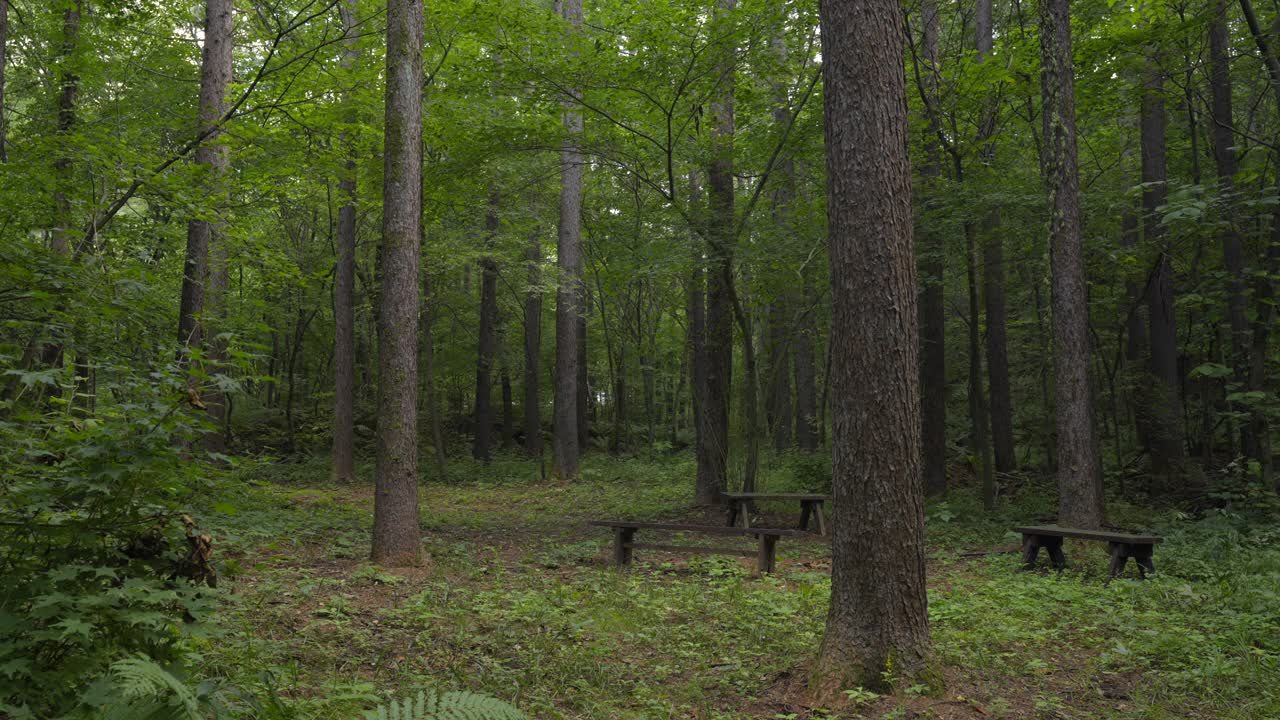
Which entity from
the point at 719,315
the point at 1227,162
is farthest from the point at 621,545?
the point at 1227,162

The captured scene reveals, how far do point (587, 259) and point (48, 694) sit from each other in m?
22.7

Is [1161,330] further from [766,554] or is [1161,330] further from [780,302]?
[766,554]

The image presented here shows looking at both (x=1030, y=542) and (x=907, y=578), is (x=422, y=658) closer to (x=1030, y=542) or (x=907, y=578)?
(x=907, y=578)

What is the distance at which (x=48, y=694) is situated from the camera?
2672 millimetres

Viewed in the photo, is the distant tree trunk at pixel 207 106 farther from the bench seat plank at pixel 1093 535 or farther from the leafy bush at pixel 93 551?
→ the bench seat plank at pixel 1093 535

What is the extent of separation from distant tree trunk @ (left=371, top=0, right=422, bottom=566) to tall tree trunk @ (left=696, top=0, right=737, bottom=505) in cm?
458

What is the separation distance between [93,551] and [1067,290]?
9410mm

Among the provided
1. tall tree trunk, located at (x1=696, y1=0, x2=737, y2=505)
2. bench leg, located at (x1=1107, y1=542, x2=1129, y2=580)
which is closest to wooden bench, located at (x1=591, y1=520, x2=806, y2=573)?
bench leg, located at (x1=1107, y1=542, x2=1129, y2=580)

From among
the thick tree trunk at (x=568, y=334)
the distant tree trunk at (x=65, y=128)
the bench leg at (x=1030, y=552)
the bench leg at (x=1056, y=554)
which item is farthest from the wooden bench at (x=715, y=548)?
the thick tree trunk at (x=568, y=334)

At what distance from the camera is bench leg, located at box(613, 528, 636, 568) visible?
8.14m

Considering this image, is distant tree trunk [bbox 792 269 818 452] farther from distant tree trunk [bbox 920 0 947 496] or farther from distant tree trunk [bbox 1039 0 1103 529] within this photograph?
distant tree trunk [bbox 1039 0 1103 529]

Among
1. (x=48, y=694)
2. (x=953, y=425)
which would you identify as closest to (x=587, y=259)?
(x=953, y=425)

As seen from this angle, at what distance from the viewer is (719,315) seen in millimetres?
12117

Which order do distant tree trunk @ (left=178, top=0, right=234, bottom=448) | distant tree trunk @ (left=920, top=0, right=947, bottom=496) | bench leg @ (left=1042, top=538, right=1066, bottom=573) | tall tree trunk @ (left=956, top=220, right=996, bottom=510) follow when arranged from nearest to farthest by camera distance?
bench leg @ (left=1042, top=538, right=1066, bottom=573)
distant tree trunk @ (left=178, top=0, right=234, bottom=448)
tall tree trunk @ (left=956, top=220, right=996, bottom=510)
distant tree trunk @ (left=920, top=0, right=947, bottom=496)
